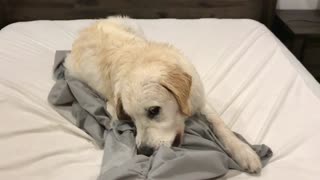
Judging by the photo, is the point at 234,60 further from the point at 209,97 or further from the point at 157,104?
the point at 157,104

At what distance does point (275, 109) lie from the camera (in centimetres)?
169

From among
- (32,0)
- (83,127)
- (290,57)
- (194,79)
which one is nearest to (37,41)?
(32,0)

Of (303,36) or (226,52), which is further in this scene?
(303,36)

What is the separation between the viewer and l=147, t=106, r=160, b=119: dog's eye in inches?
56.5

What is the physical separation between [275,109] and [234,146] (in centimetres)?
35

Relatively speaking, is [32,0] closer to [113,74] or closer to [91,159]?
[113,74]

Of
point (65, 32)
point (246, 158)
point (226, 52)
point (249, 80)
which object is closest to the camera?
point (246, 158)

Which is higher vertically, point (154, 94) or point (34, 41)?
point (154, 94)

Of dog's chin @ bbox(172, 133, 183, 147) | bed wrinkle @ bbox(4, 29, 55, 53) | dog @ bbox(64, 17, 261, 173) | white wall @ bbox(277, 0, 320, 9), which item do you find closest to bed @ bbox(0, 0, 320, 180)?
bed wrinkle @ bbox(4, 29, 55, 53)

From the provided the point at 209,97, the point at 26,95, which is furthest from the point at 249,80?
the point at 26,95

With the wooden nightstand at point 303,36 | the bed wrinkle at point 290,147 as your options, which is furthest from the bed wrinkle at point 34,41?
the wooden nightstand at point 303,36

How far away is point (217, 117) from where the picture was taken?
163 centimetres

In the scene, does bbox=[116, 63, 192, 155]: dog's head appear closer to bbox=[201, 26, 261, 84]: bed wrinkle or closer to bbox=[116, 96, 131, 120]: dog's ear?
bbox=[116, 96, 131, 120]: dog's ear

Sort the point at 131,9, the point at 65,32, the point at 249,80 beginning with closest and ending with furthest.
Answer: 1. the point at 249,80
2. the point at 65,32
3. the point at 131,9
